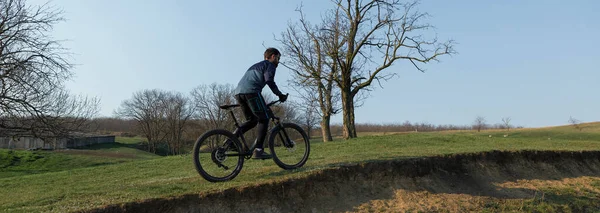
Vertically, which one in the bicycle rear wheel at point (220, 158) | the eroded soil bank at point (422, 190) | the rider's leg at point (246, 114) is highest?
the rider's leg at point (246, 114)

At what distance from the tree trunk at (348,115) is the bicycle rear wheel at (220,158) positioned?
56.1ft

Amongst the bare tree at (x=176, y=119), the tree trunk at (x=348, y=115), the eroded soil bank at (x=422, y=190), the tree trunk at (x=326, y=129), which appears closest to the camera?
the eroded soil bank at (x=422, y=190)

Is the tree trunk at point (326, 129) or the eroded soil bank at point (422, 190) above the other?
the tree trunk at point (326, 129)

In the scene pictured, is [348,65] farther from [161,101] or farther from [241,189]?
[161,101]

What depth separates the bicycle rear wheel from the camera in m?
6.50

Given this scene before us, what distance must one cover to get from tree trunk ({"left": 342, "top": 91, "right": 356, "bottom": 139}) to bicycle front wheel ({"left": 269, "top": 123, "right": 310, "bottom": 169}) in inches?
627

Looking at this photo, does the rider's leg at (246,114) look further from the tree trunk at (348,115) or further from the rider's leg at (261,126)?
the tree trunk at (348,115)

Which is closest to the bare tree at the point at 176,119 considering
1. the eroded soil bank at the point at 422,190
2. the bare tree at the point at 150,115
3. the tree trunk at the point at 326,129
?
the bare tree at the point at 150,115

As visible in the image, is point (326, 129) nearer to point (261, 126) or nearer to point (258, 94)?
point (261, 126)

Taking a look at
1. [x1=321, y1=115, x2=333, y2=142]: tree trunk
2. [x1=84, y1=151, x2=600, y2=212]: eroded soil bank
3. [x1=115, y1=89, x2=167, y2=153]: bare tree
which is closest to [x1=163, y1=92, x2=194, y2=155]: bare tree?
[x1=115, y1=89, x2=167, y2=153]: bare tree

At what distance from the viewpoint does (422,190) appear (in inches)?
324

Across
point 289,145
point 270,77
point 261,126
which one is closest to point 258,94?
point 270,77

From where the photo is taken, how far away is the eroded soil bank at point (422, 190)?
6.41 meters

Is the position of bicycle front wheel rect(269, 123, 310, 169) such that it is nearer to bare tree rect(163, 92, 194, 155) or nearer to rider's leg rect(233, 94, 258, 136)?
rider's leg rect(233, 94, 258, 136)
